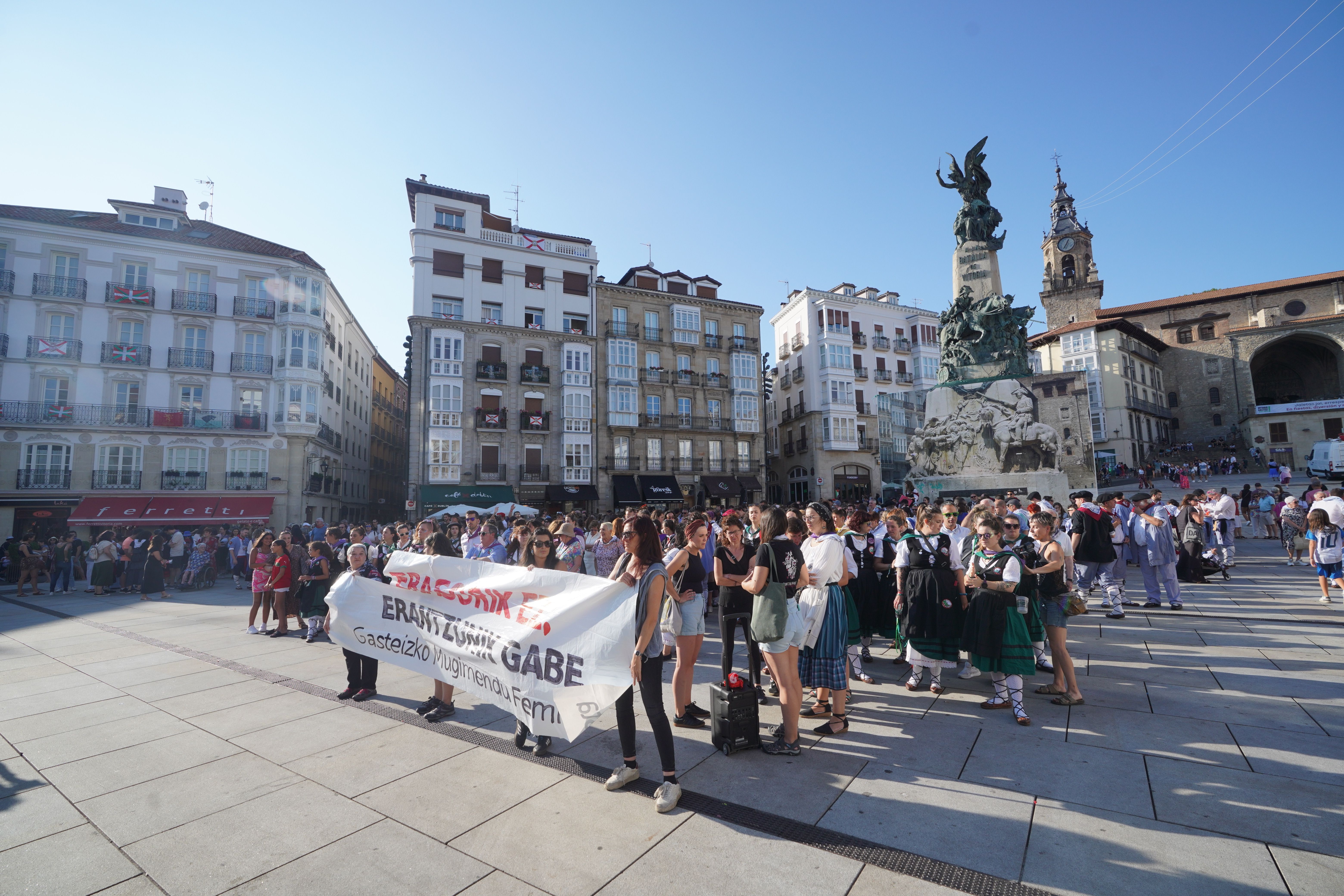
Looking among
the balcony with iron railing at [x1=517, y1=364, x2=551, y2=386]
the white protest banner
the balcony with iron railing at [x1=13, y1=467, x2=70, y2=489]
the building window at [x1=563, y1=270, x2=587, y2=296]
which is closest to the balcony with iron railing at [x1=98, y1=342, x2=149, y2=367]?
the balcony with iron railing at [x1=13, y1=467, x2=70, y2=489]

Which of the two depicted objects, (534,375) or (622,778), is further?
(534,375)

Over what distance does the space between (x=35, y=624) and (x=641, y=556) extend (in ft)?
48.8

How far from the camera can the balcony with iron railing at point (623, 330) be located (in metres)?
40.0

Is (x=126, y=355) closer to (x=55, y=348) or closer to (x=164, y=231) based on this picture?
(x=55, y=348)

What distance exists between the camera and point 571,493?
3675 centimetres

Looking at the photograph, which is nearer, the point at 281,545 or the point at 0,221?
the point at 281,545

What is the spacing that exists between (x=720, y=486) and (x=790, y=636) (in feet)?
115

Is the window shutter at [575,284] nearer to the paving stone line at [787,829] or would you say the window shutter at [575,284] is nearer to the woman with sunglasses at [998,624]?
the paving stone line at [787,829]

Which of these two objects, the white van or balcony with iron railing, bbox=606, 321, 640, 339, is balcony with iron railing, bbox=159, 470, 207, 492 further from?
the white van

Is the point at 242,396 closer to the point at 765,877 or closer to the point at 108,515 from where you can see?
the point at 108,515

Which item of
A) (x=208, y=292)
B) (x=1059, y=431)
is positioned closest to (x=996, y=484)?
(x=1059, y=431)

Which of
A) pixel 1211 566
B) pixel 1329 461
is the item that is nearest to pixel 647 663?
pixel 1211 566

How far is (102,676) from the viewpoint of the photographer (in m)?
7.84

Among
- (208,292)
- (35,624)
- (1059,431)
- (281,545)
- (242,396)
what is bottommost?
(35,624)
